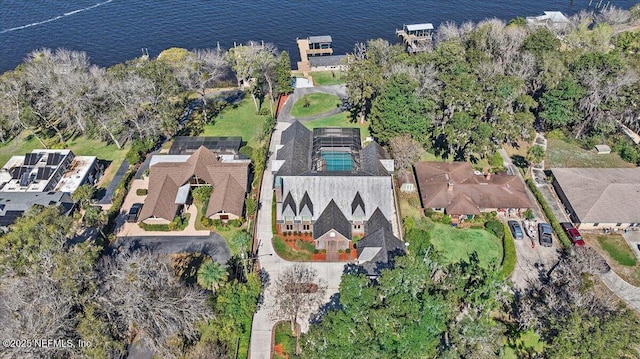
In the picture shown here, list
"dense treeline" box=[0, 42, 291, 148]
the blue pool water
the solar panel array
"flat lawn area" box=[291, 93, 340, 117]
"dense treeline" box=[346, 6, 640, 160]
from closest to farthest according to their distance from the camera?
1. the blue pool water
2. "dense treeline" box=[346, 6, 640, 160]
3. "dense treeline" box=[0, 42, 291, 148]
4. the solar panel array
5. "flat lawn area" box=[291, 93, 340, 117]

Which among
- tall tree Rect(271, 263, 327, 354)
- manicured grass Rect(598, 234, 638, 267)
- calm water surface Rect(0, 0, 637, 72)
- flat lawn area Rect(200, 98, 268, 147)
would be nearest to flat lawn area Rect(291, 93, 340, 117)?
flat lawn area Rect(200, 98, 268, 147)

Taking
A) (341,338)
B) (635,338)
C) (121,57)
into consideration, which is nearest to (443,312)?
(341,338)

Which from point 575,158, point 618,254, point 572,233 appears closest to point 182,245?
point 572,233

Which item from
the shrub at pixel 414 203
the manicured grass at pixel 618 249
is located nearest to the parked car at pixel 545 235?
the manicured grass at pixel 618 249

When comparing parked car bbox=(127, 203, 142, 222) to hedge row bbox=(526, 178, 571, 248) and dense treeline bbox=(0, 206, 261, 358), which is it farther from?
hedge row bbox=(526, 178, 571, 248)

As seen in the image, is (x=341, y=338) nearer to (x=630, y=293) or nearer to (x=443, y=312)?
(x=443, y=312)

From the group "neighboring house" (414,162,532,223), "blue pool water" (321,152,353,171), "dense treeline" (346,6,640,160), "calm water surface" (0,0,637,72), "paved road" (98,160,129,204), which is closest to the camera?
"neighboring house" (414,162,532,223)

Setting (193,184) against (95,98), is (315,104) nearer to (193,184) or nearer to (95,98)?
(193,184)
